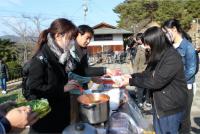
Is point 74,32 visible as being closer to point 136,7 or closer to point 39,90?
A: point 39,90

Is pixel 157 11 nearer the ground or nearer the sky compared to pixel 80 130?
nearer the sky

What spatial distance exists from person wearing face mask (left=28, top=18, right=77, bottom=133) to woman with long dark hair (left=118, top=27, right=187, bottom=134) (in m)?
0.84

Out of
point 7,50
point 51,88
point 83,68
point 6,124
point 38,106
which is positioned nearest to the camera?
point 6,124

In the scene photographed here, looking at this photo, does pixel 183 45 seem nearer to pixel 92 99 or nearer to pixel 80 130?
pixel 92 99

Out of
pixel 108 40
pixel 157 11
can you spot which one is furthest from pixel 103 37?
pixel 157 11

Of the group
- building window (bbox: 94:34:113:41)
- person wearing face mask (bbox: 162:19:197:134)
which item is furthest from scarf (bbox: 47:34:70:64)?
building window (bbox: 94:34:113:41)

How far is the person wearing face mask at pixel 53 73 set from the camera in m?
2.62

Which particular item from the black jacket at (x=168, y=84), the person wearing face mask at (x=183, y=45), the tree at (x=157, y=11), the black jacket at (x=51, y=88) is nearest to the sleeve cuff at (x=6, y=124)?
the black jacket at (x=51, y=88)

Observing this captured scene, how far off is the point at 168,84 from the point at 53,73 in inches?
45.7

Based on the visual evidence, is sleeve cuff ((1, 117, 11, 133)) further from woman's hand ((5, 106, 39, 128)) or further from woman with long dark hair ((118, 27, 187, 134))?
woman with long dark hair ((118, 27, 187, 134))

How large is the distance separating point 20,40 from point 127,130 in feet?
73.9

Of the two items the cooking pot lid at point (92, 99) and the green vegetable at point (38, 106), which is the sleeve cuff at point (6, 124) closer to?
the green vegetable at point (38, 106)

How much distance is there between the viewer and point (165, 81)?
3.05 m

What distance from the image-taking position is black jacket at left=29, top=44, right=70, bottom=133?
8.48ft
